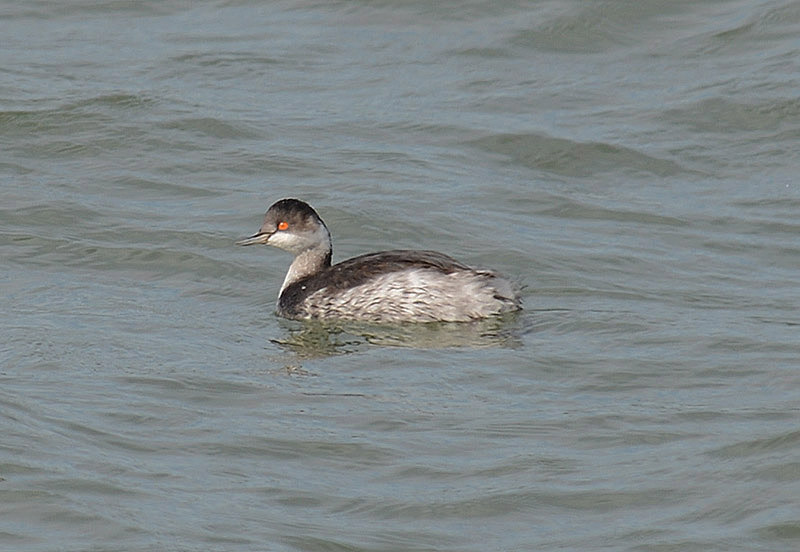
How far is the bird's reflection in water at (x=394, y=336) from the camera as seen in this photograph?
10273 mm

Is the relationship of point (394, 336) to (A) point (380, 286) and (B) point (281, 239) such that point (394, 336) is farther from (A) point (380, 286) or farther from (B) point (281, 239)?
(B) point (281, 239)

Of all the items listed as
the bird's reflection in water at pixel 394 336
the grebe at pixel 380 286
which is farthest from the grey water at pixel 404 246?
the grebe at pixel 380 286

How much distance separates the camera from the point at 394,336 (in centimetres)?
1057

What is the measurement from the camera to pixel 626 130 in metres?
14.8

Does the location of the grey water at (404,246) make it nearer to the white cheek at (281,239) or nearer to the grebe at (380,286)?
the grebe at (380,286)

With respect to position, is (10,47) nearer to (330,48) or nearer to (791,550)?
(330,48)

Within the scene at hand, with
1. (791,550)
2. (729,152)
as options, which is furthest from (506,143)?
(791,550)

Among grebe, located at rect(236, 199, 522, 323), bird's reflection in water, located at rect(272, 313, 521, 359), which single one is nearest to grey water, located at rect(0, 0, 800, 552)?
bird's reflection in water, located at rect(272, 313, 521, 359)

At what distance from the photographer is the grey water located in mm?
7406

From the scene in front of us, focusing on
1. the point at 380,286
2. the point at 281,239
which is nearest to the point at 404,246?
the point at 281,239

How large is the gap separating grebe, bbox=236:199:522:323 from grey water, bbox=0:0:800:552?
150mm

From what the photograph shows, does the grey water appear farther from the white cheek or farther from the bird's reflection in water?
the white cheek

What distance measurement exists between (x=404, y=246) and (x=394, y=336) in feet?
6.92

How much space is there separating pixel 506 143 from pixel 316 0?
177 inches
